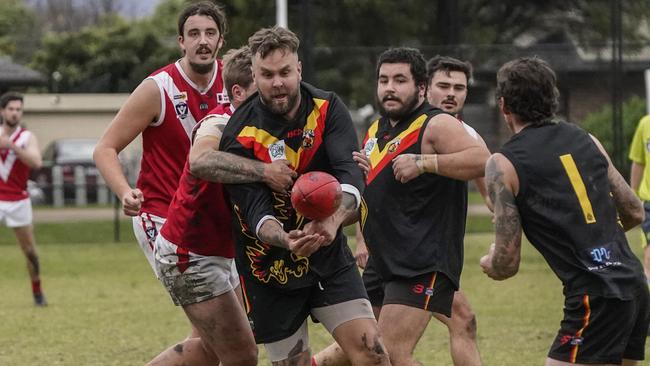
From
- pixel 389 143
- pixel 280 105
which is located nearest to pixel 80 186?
pixel 389 143

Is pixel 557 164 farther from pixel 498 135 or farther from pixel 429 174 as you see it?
pixel 498 135

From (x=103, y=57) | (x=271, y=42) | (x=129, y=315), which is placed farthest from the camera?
(x=103, y=57)

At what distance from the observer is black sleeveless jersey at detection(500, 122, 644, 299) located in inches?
208

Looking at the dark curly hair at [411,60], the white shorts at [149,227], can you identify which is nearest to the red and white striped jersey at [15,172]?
the white shorts at [149,227]

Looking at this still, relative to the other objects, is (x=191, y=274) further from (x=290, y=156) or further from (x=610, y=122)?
(x=610, y=122)

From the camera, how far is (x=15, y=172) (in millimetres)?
14516

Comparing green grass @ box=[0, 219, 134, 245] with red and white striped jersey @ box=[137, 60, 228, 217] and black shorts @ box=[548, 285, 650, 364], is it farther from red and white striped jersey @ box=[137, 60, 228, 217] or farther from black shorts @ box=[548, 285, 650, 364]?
black shorts @ box=[548, 285, 650, 364]

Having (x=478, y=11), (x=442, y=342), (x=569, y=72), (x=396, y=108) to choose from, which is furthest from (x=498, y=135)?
(x=396, y=108)

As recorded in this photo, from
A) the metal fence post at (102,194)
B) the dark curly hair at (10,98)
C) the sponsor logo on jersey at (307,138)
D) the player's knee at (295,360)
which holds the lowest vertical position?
the metal fence post at (102,194)

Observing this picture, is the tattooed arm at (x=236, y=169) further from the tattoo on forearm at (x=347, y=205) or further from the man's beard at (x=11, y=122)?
the man's beard at (x=11, y=122)

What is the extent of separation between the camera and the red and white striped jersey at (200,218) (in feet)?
20.1

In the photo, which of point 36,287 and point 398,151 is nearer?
point 398,151

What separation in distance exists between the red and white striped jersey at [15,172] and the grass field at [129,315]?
1232 millimetres

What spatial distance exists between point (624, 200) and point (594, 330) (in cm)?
73
